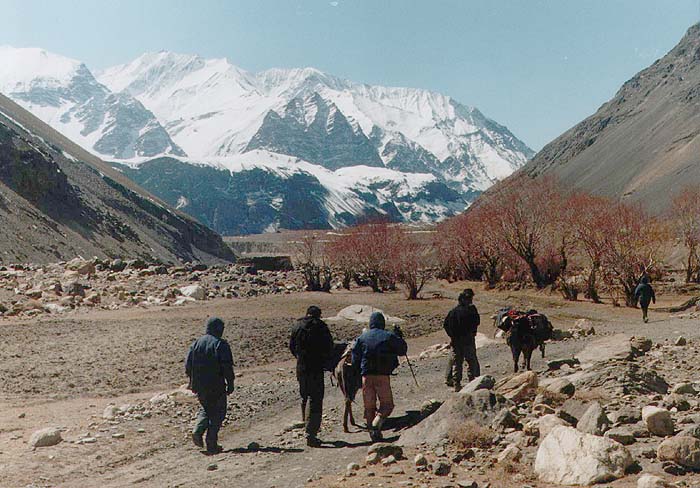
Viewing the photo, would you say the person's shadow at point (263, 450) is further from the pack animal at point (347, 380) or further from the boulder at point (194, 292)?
the boulder at point (194, 292)

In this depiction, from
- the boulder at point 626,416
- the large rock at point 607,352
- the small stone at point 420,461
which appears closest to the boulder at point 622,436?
the boulder at point 626,416

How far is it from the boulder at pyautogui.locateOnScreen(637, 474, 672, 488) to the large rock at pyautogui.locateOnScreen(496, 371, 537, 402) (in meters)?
4.37

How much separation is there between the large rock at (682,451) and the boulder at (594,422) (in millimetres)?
1080

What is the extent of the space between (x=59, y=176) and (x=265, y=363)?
76.3m

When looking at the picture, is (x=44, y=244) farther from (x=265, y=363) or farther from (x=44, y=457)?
(x=44, y=457)

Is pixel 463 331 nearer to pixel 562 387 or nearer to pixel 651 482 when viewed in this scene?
pixel 562 387

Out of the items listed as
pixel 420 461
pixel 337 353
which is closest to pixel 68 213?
pixel 337 353

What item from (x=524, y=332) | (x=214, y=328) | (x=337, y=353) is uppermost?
(x=214, y=328)

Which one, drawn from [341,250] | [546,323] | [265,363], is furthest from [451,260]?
[546,323]

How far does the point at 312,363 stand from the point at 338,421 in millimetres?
2258

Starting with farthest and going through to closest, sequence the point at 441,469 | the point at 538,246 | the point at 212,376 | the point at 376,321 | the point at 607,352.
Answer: the point at 538,246 < the point at 607,352 < the point at 376,321 < the point at 212,376 < the point at 441,469

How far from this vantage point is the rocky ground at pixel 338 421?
7969 mm

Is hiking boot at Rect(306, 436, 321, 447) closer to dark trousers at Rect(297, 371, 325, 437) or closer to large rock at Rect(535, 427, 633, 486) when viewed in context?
dark trousers at Rect(297, 371, 325, 437)

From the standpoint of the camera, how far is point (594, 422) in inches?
334
